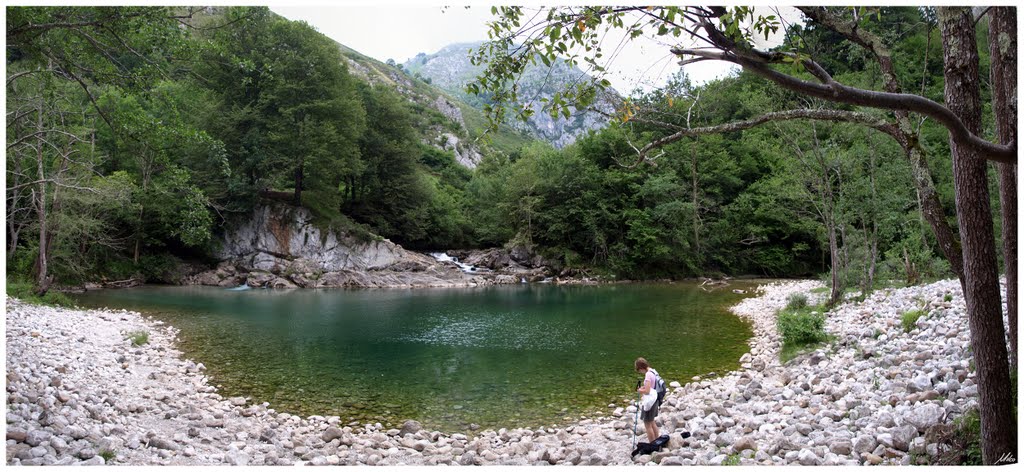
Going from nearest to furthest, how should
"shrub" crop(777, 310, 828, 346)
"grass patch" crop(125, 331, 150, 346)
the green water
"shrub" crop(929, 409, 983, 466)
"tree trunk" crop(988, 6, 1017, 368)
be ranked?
"tree trunk" crop(988, 6, 1017, 368), "shrub" crop(929, 409, 983, 466), the green water, "shrub" crop(777, 310, 828, 346), "grass patch" crop(125, 331, 150, 346)

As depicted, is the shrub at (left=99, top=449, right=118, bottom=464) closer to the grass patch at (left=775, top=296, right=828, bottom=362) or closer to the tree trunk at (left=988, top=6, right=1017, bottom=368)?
the tree trunk at (left=988, top=6, right=1017, bottom=368)

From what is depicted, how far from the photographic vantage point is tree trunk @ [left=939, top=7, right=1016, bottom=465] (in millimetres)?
4723

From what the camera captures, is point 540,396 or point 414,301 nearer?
point 540,396

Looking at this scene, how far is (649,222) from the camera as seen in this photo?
45.1 meters

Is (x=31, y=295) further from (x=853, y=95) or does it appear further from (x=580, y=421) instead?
(x=853, y=95)

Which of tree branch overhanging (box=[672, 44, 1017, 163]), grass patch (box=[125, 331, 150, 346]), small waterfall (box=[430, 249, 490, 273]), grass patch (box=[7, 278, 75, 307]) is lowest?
grass patch (box=[125, 331, 150, 346])

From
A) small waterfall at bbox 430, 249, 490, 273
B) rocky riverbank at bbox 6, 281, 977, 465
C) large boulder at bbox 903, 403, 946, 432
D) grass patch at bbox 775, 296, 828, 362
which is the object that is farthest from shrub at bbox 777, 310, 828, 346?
small waterfall at bbox 430, 249, 490, 273

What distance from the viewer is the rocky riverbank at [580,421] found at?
636cm

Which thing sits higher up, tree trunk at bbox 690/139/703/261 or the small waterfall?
tree trunk at bbox 690/139/703/261

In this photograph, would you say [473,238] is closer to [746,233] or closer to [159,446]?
[746,233]

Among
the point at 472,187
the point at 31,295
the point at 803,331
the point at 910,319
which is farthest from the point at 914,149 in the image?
the point at 472,187

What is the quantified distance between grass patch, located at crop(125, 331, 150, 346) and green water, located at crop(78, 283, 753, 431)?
37.9 inches

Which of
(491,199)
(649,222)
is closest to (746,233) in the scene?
(649,222)

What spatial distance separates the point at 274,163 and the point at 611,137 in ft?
90.4
